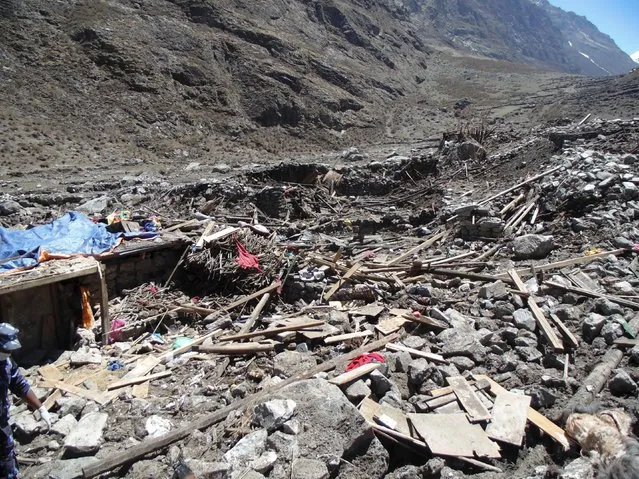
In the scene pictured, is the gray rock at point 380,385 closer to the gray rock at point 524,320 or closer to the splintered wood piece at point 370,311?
the splintered wood piece at point 370,311

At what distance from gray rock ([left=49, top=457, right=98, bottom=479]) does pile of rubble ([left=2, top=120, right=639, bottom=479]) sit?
2 cm

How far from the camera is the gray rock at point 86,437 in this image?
388 cm

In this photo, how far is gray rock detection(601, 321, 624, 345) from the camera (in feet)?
16.0

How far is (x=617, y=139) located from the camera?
505 inches

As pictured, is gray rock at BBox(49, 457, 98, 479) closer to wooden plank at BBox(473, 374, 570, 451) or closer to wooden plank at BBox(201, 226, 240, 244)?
wooden plank at BBox(473, 374, 570, 451)

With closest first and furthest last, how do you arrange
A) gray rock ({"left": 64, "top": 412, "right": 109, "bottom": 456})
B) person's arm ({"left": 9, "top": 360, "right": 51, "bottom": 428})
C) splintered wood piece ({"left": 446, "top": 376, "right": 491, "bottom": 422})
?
person's arm ({"left": 9, "top": 360, "right": 51, "bottom": 428}), gray rock ({"left": 64, "top": 412, "right": 109, "bottom": 456}), splintered wood piece ({"left": 446, "top": 376, "right": 491, "bottom": 422})

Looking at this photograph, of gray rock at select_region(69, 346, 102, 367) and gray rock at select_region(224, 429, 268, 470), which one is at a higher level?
gray rock at select_region(224, 429, 268, 470)

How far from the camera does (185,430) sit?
13.1 feet

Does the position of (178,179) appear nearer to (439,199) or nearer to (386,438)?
(439,199)

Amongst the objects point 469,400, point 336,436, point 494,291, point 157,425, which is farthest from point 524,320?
point 157,425

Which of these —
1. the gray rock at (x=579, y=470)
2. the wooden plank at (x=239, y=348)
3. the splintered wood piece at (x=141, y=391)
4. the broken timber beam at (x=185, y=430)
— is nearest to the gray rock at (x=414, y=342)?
the broken timber beam at (x=185, y=430)

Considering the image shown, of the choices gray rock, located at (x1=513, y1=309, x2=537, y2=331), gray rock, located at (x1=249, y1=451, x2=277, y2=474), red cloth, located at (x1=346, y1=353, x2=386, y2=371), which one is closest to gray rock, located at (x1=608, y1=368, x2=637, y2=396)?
gray rock, located at (x1=513, y1=309, x2=537, y2=331)

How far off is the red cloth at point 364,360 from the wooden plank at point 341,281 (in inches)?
92.5

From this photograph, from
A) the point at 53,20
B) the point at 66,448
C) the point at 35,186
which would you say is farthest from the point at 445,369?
the point at 53,20
